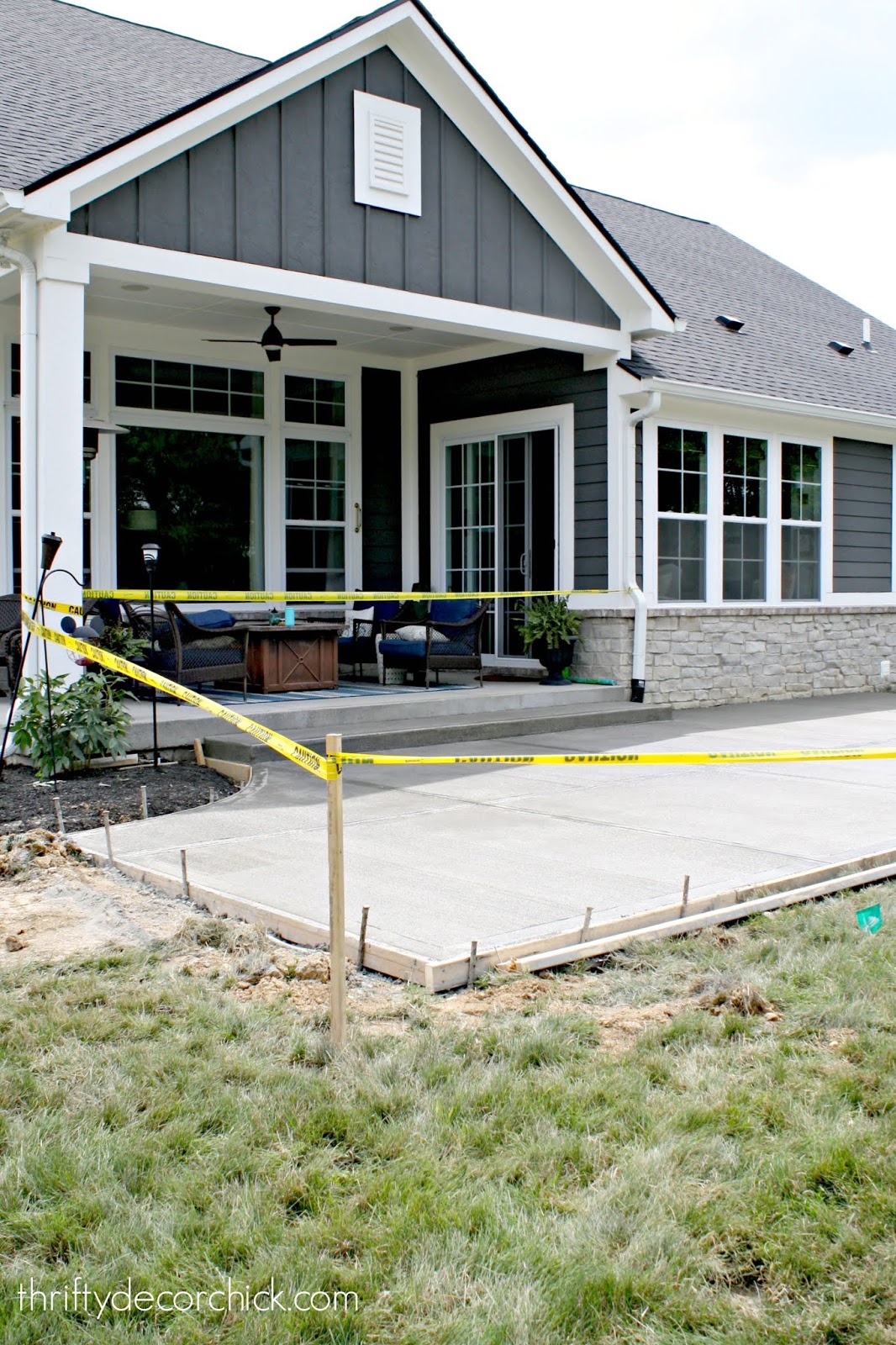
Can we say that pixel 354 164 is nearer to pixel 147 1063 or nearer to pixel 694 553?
pixel 694 553

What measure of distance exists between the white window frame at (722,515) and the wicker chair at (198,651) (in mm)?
4302

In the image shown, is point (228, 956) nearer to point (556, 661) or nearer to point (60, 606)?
point (60, 606)

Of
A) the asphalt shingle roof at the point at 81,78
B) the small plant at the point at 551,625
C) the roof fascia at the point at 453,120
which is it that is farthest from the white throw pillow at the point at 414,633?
the asphalt shingle roof at the point at 81,78

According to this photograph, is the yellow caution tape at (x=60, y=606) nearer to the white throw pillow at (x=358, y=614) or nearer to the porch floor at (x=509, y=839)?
the porch floor at (x=509, y=839)

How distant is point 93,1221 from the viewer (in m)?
2.57

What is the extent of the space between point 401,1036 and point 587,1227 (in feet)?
3.49

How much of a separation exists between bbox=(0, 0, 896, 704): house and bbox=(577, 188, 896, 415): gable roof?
11 cm

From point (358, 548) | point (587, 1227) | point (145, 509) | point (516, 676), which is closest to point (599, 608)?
point (516, 676)

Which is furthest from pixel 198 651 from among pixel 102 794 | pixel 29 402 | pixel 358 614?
pixel 358 614

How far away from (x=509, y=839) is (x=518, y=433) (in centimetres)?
727

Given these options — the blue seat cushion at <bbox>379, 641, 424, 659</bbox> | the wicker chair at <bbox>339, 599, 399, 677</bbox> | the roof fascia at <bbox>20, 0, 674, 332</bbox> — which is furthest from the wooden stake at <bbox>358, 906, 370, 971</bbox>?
the wicker chair at <bbox>339, 599, 399, 677</bbox>

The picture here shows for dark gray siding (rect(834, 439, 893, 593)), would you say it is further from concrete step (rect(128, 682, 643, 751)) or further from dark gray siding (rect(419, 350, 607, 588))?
concrete step (rect(128, 682, 643, 751))

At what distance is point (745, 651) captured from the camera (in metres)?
13.0

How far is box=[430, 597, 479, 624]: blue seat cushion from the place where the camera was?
11.7 metres
